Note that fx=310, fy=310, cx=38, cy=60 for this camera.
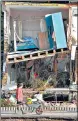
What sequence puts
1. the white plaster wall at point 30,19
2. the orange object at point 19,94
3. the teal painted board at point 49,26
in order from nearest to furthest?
the orange object at point 19,94 → the teal painted board at point 49,26 → the white plaster wall at point 30,19

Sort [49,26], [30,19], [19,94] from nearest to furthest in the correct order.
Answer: [19,94], [49,26], [30,19]

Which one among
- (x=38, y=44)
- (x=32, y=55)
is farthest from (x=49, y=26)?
(x=32, y=55)

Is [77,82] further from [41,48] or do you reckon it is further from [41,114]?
[41,114]

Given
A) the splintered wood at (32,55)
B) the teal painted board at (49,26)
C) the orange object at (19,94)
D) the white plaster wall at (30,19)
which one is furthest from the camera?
the white plaster wall at (30,19)

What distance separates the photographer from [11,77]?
824cm

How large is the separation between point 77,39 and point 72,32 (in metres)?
0.21

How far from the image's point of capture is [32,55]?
777cm

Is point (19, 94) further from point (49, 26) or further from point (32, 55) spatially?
point (49, 26)

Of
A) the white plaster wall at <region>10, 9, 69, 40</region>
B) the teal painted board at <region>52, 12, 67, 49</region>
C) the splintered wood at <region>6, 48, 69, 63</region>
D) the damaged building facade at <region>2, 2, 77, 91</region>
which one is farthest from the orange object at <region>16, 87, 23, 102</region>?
the white plaster wall at <region>10, 9, 69, 40</region>

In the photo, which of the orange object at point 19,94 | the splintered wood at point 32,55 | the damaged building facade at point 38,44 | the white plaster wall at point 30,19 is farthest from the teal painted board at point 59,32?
the orange object at point 19,94

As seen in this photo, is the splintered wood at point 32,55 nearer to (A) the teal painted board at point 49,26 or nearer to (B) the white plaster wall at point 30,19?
(A) the teal painted board at point 49,26

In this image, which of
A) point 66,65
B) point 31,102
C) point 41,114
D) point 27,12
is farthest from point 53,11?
point 41,114

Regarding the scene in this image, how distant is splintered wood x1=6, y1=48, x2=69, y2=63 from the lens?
764cm

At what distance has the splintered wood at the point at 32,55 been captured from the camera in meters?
7.64
